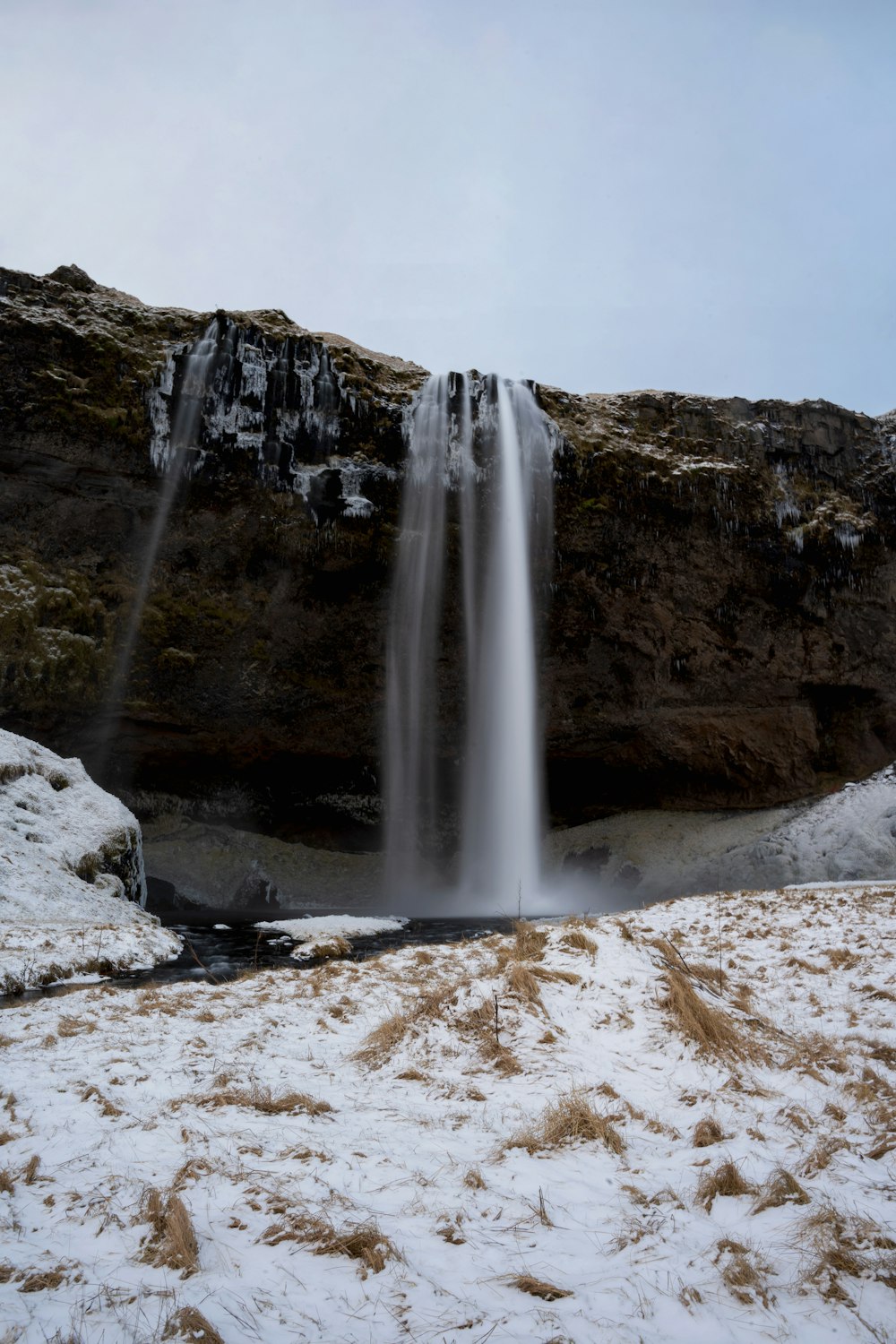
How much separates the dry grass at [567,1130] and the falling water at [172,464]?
30.5 meters

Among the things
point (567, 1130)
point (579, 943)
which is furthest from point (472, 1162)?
point (579, 943)

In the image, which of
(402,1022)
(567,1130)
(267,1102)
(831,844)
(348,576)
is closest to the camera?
(567,1130)

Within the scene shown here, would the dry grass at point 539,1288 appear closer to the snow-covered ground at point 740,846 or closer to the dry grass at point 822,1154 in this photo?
the dry grass at point 822,1154

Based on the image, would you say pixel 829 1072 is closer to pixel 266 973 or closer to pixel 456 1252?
pixel 456 1252

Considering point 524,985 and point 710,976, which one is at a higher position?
point 524,985

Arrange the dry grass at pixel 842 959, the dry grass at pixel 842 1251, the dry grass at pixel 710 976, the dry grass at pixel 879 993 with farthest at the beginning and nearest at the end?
the dry grass at pixel 842 959 → the dry grass at pixel 710 976 → the dry grass at pixel 879 993 → the dry grass at pixel 842 1251

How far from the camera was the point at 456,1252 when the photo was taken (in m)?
3.21

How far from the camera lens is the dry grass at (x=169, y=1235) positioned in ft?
10.1

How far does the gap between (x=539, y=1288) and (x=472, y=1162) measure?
1.13 metres

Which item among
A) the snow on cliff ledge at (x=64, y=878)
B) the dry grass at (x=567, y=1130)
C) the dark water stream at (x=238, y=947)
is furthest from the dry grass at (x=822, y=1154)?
the snow on cliff ledge at (x=64, y=878)

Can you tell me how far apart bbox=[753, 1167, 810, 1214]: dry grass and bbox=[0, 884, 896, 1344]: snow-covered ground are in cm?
2

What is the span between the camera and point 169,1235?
10.6 ft

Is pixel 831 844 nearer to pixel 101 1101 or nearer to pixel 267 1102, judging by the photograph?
pixel 267 1102

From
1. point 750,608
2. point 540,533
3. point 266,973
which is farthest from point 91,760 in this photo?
point 750,608
